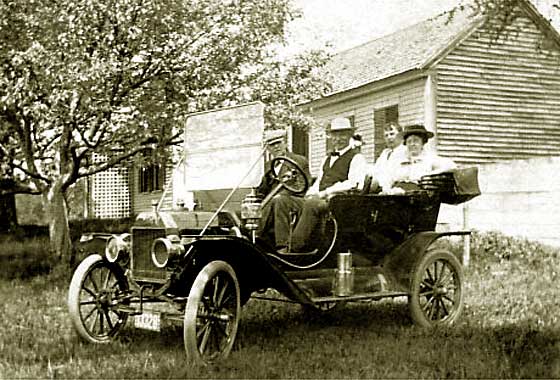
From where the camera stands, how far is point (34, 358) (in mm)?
5477

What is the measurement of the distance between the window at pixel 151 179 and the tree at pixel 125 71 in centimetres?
1085

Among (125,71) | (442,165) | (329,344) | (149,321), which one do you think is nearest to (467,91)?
(125,71)

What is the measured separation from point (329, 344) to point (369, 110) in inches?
465

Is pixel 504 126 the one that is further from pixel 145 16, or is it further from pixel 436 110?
pixel 145 16

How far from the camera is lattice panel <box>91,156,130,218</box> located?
2498cm

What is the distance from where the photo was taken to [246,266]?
5.89 m

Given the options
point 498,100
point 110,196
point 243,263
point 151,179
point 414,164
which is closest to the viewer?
point 243,263

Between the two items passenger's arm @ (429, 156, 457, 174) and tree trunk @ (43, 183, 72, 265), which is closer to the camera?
passenger's arm @ (429, 156, 457, 174)

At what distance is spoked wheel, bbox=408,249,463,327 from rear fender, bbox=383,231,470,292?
57 millimetres

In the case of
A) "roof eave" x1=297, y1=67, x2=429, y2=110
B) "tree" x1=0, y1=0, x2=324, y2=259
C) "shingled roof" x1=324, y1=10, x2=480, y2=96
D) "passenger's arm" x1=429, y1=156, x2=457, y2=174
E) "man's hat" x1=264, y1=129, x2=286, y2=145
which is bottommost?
"passenger's arm" x1=429, y1=156, x2=457, y2=174

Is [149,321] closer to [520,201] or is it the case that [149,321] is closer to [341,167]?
[341,167]

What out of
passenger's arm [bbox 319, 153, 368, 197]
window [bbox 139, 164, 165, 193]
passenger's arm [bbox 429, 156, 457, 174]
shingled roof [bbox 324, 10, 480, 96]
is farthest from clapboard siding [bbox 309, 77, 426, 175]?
passenger's arm [bbox 319, 153, 368, 197]

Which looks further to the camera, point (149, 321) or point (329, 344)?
point (329, 344)

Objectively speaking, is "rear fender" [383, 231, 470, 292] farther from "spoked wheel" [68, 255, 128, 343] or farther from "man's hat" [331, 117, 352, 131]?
"spoked wheel" [68, 255, 128, 343]
